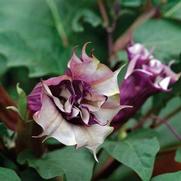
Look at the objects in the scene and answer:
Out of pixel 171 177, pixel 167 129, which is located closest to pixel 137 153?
pixel 171 177

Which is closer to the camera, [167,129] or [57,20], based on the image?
[167,129]

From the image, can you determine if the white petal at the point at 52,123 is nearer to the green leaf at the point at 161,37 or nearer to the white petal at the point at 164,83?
the white petal at the point at 164,83

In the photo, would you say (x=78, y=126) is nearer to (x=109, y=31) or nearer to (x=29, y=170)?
(x=29, y=170)

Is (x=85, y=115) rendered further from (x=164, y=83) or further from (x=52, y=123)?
(x=164, y=83)

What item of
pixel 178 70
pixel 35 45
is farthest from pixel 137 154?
pixel 35 45

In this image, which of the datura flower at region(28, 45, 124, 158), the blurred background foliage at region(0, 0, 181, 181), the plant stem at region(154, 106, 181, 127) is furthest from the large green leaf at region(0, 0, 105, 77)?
the datura flower at region(28, 45, 124, 158)

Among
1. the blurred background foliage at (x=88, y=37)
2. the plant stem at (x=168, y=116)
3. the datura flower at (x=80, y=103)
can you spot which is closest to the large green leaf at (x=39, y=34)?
the blurred background foliage at (x=88, y=37)

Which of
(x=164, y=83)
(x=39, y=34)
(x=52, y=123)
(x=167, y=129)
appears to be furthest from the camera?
(x=39, y=34)

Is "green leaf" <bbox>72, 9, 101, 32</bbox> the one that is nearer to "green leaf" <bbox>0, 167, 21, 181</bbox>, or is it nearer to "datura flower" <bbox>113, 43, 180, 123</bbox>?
"datura flower" <bbox>113, 43, 180, 123</bbox>
